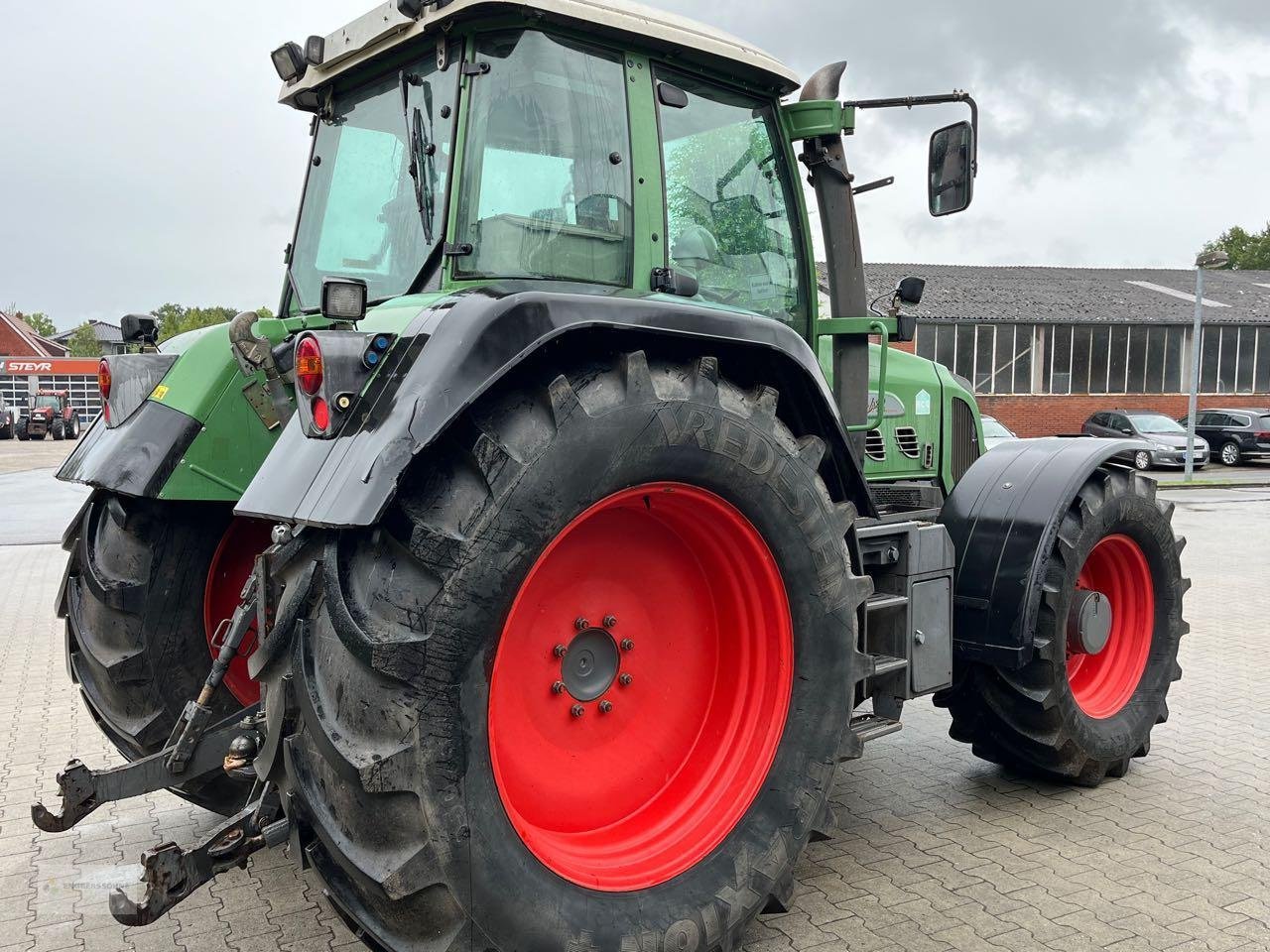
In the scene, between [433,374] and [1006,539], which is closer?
[433,374]

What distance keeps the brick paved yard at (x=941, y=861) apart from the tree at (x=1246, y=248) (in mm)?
71797

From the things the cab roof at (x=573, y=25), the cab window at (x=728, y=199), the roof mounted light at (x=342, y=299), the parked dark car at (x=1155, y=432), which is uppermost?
the cab roof at (x=573, y=25)

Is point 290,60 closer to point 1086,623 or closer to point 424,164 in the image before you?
point 424,164

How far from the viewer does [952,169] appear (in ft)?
13.4

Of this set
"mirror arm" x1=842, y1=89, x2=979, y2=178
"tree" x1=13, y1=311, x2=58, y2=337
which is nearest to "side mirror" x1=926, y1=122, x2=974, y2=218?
"mirror arm" x1=842, y1=89, x2=979, y2=178

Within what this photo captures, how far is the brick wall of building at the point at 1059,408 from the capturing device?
37.6 metres

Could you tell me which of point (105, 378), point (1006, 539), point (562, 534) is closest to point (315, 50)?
point (105, 378)

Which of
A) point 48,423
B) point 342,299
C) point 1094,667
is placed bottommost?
point 48,423

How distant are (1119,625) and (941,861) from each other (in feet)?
5.19

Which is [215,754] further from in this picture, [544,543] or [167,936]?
[544,543]

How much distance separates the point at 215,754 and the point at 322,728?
0.88m

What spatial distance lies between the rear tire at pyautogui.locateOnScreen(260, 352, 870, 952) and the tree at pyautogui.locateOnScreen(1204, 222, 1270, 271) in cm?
7371

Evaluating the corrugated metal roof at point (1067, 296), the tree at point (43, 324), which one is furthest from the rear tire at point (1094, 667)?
the tree at point (43, 324)

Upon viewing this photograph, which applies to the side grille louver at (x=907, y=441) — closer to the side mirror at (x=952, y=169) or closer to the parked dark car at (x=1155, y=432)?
the side mirror at (x=952, y=169)
